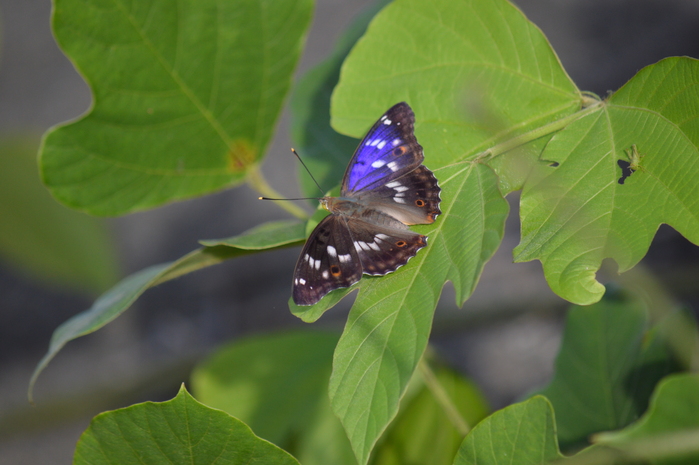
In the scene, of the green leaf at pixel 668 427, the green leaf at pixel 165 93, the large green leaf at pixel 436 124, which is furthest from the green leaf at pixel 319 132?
the green leaf at pixel 668 427

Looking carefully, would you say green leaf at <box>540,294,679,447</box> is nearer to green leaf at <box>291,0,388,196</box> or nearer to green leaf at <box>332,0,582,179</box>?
green leaf at <box>332,0,582,179</box>

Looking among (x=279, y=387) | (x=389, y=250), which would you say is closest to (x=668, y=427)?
(x=389, y=250)

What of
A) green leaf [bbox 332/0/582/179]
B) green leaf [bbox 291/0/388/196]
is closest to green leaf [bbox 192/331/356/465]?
green leaf [bbox 291/0/388/196]

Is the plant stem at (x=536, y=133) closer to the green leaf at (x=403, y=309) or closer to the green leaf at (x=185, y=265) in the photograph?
the green leaf at (x=403, y=309)

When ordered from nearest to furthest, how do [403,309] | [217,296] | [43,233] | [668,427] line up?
[668,427] → [403,309] → [43,233] → [217,296]

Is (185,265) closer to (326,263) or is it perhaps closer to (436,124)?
(326,263)
